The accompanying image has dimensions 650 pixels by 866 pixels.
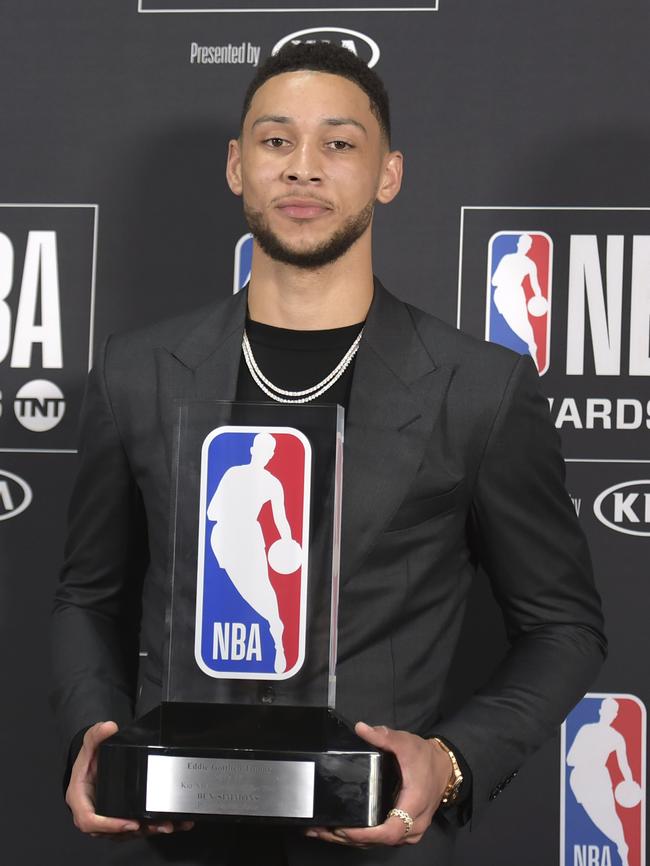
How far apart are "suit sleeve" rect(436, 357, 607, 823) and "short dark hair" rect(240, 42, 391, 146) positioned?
42 cm

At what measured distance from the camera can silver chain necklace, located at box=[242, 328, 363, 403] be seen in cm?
165

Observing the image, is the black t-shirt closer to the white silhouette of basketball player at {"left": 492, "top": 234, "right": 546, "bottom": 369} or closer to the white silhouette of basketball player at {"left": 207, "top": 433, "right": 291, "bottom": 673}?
the white silhouette of basketball player at {"left": 207, "top": 433, "right": 291, "bottom": 673}

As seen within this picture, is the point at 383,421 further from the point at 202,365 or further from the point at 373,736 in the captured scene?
the point at 373,736

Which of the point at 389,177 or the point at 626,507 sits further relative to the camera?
the point at 626,507

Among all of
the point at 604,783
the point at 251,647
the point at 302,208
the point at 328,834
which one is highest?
the point at 302,208

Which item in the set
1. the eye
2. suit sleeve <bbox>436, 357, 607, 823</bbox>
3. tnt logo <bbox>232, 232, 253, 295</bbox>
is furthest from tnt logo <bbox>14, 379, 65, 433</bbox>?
suit sleeve <bbox>436, 357, 607, 823</bbox>

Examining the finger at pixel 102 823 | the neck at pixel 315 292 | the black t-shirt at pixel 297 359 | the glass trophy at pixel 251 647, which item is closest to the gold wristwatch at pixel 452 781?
the glass trophy at pixel 251 647

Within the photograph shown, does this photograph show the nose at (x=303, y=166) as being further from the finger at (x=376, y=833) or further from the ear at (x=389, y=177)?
the finger at (x=376, y=833)

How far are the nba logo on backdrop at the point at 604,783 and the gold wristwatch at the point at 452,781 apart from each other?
74 cm

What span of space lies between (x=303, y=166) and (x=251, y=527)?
0.57 metres

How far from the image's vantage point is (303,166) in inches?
64.8

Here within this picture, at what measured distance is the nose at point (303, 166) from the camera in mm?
1645

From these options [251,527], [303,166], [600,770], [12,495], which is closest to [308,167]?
[303,166]

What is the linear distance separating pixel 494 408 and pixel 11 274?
1030 millimetres
